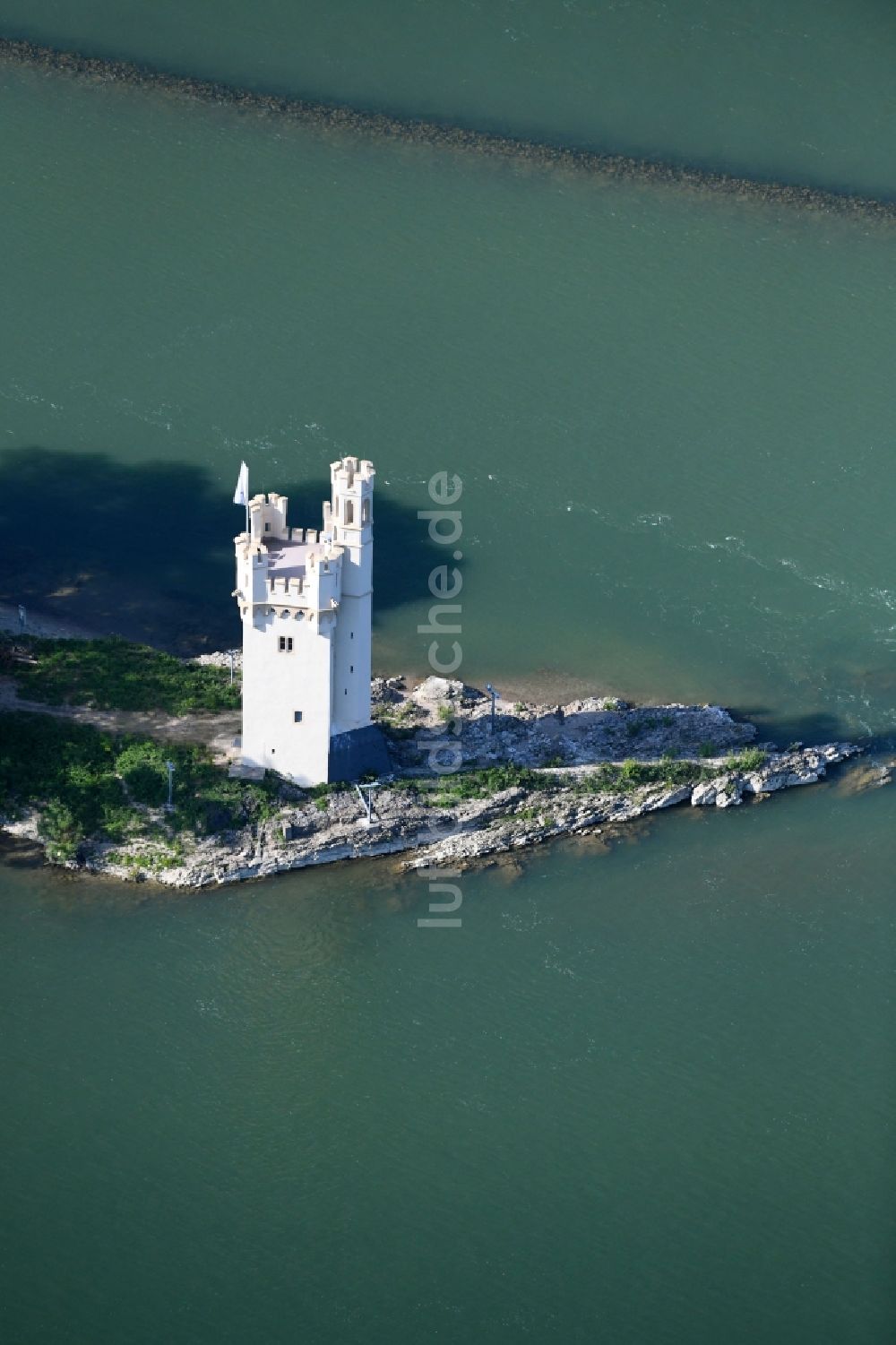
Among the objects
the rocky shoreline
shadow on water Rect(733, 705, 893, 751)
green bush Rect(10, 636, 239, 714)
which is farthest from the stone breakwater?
green bush Rect(10, 636, 239, 714)

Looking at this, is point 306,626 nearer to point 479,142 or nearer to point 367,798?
point 367,798

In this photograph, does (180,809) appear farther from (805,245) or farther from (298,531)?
(805,245)

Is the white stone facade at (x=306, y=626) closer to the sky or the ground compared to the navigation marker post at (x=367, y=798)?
closer to the sky

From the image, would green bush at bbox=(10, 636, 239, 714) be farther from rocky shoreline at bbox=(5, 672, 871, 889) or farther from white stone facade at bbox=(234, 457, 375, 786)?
rocky shoreline at bbox=(5, 672, 871, 889)

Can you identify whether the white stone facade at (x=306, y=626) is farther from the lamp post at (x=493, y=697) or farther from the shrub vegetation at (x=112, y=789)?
the lamp post at (x=493, y=697)

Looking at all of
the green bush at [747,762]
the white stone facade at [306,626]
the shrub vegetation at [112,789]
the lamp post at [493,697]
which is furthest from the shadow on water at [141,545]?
the green bush at [747,762]

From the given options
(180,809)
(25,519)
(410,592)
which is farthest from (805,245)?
(180,809)
